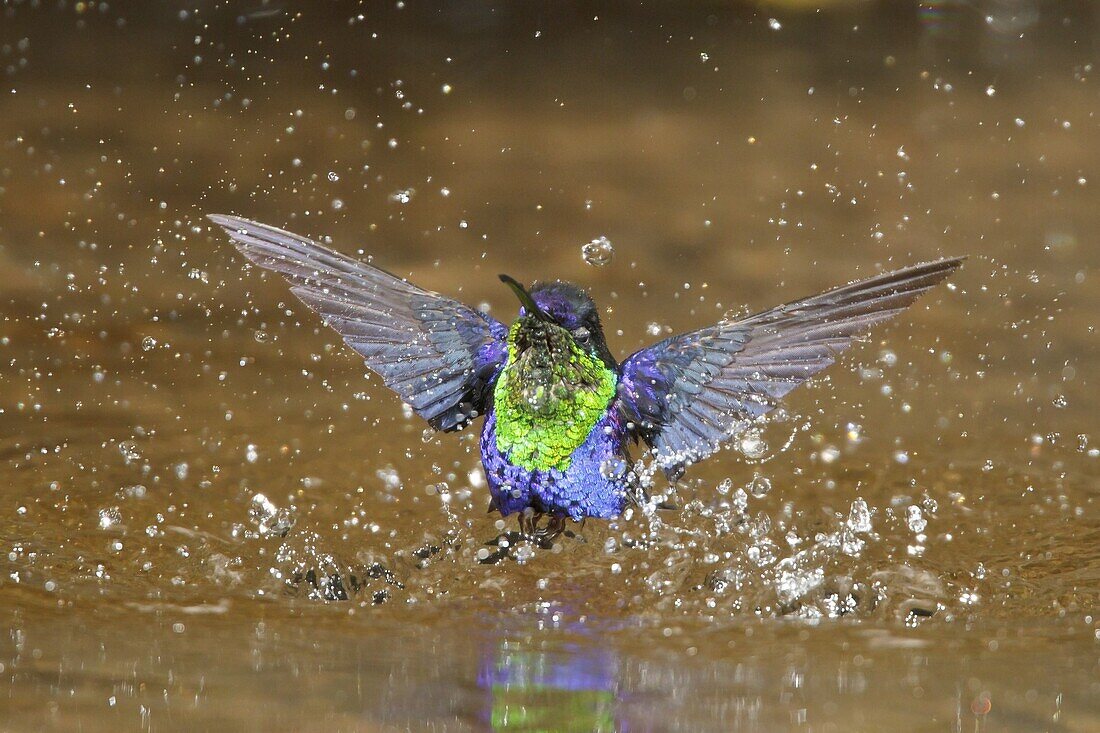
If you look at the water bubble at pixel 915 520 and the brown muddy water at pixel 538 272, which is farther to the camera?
the water bubble at pixel 915 520

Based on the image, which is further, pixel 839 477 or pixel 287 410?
pixel 287 410

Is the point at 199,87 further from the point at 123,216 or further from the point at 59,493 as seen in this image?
the point at 59,493

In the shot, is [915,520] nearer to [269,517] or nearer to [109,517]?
[269,517]

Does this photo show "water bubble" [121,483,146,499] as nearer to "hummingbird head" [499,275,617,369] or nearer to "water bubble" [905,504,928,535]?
"hummingbird head" [499,275,617,369]

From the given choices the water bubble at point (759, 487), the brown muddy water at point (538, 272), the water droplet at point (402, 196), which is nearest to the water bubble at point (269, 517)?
the brown muddy water at point (538, 272)

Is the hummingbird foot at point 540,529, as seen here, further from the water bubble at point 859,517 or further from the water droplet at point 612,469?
the water bubble at point 859,517

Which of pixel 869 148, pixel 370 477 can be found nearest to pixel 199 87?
pixel 370 477
